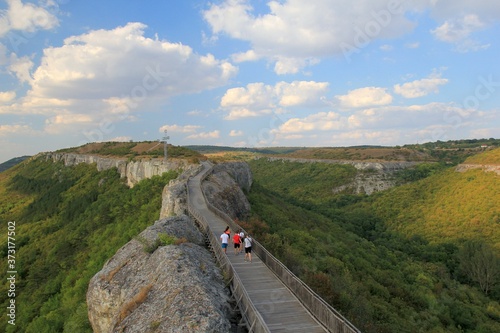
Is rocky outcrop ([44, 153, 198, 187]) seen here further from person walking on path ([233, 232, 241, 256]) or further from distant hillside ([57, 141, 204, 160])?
person walking on path ([233, 232, 241, 256])

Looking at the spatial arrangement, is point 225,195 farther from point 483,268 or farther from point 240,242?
point 483,268

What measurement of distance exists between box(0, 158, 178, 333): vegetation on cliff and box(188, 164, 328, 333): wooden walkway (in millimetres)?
9038

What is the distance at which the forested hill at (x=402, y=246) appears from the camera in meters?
21.7

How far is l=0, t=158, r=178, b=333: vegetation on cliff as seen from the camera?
1068 inches

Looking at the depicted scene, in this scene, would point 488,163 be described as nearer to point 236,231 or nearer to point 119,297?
point 236,231

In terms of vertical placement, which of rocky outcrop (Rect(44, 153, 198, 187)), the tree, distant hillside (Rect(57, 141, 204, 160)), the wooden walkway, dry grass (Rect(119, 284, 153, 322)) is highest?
distant hillside (Rect(57, 141, 204, 160))

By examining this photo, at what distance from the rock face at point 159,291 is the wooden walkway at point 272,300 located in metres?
1.24

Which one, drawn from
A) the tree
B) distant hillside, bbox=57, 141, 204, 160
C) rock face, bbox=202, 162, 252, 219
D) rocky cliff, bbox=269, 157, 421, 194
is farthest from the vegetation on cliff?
rocky cliff, bbox=269, 157, 421, 194

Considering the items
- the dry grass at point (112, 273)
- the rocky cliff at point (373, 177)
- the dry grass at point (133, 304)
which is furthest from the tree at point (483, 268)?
the rocky cliff at point (373, 177)

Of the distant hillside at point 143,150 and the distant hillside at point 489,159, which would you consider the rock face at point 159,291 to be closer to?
the distant hillside at point 143,150

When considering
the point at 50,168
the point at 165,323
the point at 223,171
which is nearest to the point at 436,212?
the point at 223,171

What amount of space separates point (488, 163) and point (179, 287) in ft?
304

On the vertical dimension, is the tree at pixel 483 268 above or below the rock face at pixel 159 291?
below

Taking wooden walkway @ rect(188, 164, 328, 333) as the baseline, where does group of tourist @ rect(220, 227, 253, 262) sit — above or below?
above
